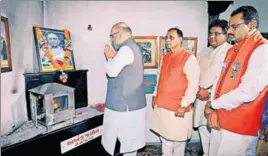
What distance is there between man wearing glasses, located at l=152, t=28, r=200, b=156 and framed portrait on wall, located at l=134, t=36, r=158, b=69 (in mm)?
397

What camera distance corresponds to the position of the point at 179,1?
238 centimetres

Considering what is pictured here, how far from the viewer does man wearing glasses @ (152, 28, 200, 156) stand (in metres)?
1.83

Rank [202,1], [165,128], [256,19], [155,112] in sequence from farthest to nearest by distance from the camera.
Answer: [202,1]
[155,112]
[165,128]
[256,19]

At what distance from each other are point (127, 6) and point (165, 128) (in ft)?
4.61

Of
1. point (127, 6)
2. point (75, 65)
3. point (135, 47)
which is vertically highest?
point (127, 6)

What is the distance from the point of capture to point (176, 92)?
1.88 metres

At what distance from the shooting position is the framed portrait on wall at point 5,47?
1.53 meters

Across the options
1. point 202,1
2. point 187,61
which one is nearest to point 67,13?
point 187,61

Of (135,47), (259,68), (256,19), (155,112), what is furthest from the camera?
(155,112)

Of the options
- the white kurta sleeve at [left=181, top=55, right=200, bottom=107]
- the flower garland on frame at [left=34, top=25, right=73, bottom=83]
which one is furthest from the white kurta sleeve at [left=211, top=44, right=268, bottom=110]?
the flower garland on frame at [left=34, top=25, right=73, bottom=83]

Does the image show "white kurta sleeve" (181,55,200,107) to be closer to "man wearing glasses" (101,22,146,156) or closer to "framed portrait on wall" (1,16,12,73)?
"man wearing glasses" (101,22,146,156)

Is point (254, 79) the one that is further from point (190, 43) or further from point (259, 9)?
point (259, 9)

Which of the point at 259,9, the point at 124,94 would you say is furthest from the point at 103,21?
the point at 259,9

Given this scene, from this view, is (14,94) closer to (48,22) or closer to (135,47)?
(48,22)
